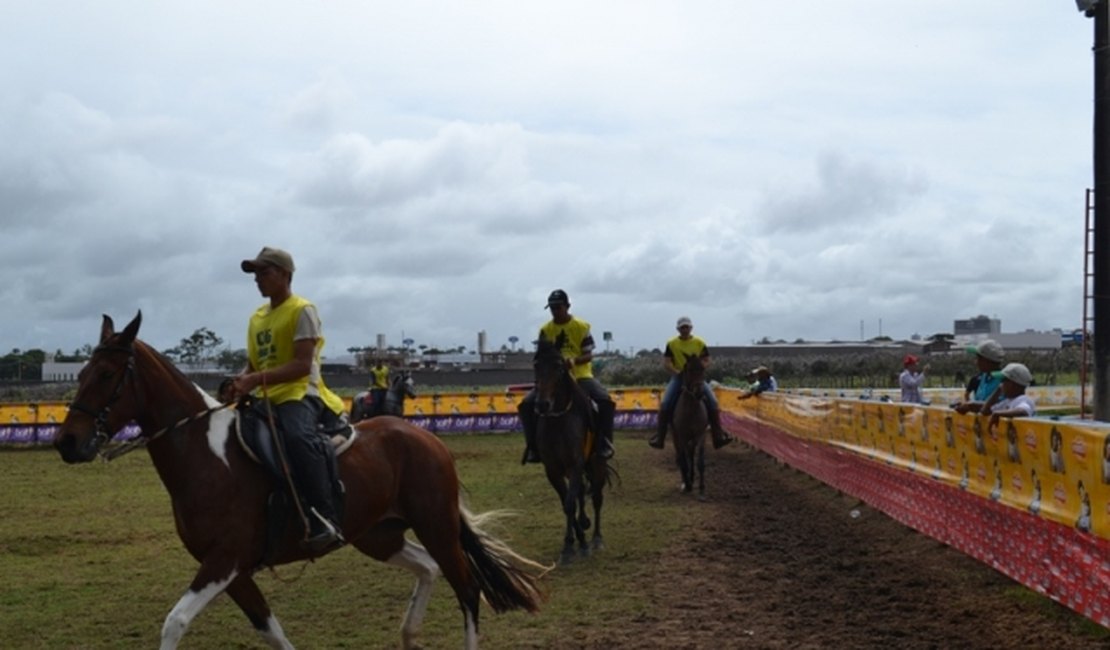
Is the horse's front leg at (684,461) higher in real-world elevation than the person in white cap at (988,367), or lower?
lower

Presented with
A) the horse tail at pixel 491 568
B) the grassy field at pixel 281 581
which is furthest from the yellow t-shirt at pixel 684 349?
the horse tail at pixel 491 568

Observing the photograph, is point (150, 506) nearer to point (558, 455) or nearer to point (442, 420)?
point (558, 455)

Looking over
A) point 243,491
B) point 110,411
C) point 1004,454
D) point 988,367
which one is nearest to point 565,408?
point 988,367

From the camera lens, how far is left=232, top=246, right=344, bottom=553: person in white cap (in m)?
7.31

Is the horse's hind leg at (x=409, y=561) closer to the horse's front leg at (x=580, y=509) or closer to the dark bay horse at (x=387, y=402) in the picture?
the horse's front leg at (x=580, y=509)

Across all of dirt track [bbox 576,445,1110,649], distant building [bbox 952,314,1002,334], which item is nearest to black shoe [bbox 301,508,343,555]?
dirt track [bbox 576,445,1110,649]

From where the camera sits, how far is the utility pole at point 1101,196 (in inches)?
478

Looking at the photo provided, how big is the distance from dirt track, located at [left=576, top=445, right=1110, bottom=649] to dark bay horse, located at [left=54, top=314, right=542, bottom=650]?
1.25m

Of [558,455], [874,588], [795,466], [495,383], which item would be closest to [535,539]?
[558,455]

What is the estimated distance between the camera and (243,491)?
7148 millimetres

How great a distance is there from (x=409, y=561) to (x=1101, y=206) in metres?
7.90

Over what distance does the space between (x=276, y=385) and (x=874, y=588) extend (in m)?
5.52

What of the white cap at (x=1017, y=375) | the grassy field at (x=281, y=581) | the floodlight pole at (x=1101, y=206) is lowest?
the grassy field at (x=281, y=581)

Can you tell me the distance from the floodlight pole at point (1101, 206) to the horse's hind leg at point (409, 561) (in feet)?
24.2
